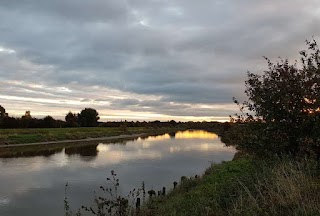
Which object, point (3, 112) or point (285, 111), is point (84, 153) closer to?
point (285, 111)

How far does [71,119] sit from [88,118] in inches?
295

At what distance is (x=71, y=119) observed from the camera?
344 ft

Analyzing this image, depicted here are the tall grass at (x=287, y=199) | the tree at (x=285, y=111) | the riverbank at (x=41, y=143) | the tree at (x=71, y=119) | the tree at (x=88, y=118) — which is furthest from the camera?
the tree at (x=88, y=118)

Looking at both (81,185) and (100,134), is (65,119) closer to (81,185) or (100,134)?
(100,134)

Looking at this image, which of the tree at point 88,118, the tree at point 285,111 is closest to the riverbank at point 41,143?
the tree at point 88,118

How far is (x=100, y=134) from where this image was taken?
8244 cm

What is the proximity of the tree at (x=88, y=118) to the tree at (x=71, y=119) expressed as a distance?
1.83m

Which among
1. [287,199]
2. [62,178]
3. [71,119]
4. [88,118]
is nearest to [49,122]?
[71,119]

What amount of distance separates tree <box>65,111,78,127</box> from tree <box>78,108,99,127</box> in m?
1.83

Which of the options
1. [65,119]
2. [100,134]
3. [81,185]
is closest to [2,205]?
[81,185]

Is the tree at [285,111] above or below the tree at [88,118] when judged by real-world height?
below

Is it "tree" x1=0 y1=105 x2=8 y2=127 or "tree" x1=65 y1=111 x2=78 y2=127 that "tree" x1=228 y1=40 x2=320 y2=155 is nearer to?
"tree" x1=0 y1=105 x2=8 y2=127

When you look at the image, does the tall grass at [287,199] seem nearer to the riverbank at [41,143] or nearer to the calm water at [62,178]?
the calm water at [62,178]

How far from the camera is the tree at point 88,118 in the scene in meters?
110
